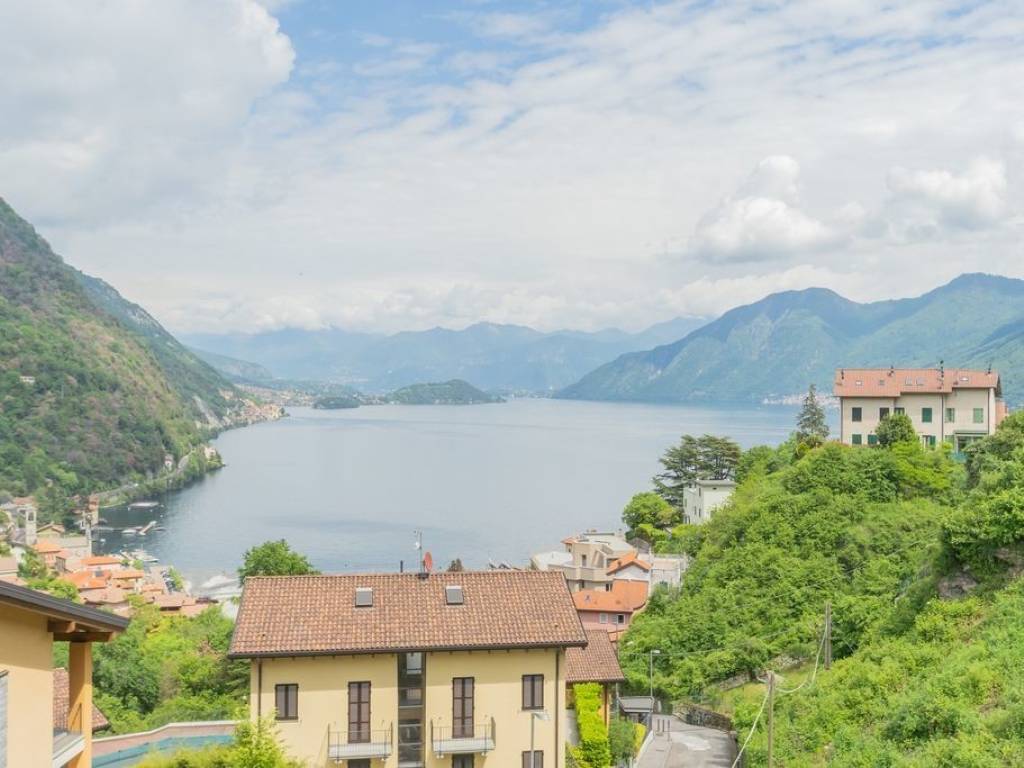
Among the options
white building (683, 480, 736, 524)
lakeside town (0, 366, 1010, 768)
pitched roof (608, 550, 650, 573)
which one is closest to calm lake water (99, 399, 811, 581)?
white building (683, 480, 736, 524)

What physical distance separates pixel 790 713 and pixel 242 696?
1567 centimetres

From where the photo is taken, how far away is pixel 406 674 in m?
16.1

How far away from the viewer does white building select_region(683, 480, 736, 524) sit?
176 feet

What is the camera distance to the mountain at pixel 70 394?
4530 inches

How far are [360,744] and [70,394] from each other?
424ft

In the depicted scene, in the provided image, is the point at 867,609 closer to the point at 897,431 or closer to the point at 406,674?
the point at 897,431

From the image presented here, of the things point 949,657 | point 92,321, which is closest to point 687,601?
point 949,657

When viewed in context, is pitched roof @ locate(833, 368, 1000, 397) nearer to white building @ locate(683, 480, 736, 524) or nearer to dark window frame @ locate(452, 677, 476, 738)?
white building @ locate(683, 480, 736, 524)

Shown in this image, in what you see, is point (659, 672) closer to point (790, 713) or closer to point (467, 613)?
point (790, 713)

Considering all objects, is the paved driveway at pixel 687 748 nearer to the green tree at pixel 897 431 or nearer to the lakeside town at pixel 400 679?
the lakeside town at pixel 400 679

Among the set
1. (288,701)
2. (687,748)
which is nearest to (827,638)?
(687,748)

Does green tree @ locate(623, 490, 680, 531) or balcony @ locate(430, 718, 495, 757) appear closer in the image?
balcony @ locate(430, 718, 495, 757)

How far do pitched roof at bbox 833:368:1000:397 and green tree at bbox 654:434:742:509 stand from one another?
1889cm

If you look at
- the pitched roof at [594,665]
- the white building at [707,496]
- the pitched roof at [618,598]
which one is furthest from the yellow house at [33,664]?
the white building at [707,496]
